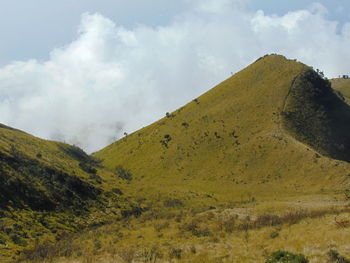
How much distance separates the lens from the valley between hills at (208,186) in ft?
67.1

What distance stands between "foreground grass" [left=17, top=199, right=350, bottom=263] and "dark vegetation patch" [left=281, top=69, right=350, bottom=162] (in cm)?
6500

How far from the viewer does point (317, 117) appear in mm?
98562

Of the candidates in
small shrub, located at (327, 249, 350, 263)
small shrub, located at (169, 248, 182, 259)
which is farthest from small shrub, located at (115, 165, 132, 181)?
small shrub, located at (327, 249, 350, 263)

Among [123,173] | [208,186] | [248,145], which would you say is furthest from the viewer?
[123,173]

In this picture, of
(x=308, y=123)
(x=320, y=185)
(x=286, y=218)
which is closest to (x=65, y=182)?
(x=286, y=218)

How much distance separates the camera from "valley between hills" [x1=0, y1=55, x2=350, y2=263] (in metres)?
20.4

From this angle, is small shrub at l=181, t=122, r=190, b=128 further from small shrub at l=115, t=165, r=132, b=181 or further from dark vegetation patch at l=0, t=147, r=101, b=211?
dark vegetation patch at l=0, t=147, r=101, b=211

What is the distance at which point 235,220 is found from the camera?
2883 centimetres

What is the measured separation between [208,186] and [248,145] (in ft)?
67.7

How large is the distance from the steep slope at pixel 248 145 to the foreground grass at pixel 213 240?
26.9 meters

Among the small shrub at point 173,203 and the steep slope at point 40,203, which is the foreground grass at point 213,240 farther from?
the small shrub at point 173,203

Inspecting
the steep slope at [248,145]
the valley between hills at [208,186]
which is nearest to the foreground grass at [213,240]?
the valley between hills at [208,186]

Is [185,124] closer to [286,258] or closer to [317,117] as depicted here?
[317,117]

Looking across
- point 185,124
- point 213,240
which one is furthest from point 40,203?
point 185,124
